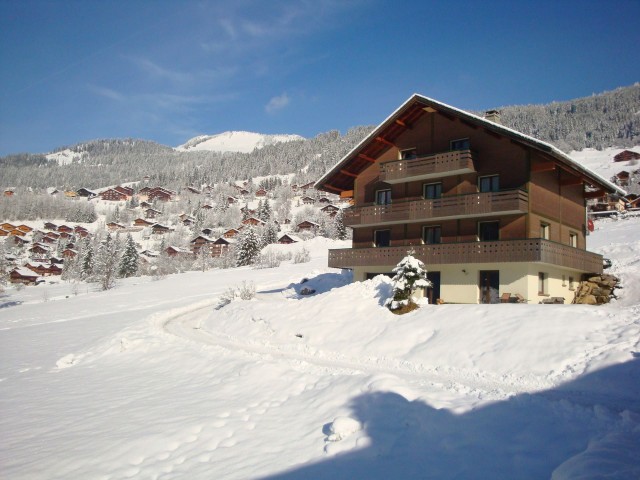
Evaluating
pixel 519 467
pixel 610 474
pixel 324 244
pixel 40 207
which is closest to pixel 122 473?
pixel 519 467

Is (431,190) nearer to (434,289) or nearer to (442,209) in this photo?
(442,209)

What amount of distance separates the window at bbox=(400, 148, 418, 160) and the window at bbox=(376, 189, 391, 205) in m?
2.39

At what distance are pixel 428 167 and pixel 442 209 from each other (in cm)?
266

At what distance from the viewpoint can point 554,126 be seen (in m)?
155

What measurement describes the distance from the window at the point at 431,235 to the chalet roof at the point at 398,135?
6230mm

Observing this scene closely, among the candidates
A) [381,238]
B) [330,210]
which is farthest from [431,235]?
[330,210]

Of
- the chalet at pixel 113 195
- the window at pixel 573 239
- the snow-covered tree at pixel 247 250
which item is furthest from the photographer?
the chalet at pixel 113 195

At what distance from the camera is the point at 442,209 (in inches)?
1080

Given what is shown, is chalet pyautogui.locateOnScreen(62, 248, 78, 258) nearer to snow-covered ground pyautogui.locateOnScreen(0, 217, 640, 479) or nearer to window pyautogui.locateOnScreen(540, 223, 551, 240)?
snow-covered ground pyautogui.locateOnScreen(0, 217, 640, 479)

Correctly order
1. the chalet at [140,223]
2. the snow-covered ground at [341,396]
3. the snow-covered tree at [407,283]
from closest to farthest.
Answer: the snow-covered ground at [341,396], the snow-covered tree at [407,283], the chalet at [140,223]

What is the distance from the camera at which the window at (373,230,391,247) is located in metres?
31.7

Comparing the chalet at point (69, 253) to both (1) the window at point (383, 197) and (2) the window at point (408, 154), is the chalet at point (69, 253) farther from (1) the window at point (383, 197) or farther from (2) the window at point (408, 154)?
(2) the window at point (408, 154)

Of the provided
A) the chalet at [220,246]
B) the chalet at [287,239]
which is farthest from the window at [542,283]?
the chalet at [220,246]

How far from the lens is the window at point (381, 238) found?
31672mm
